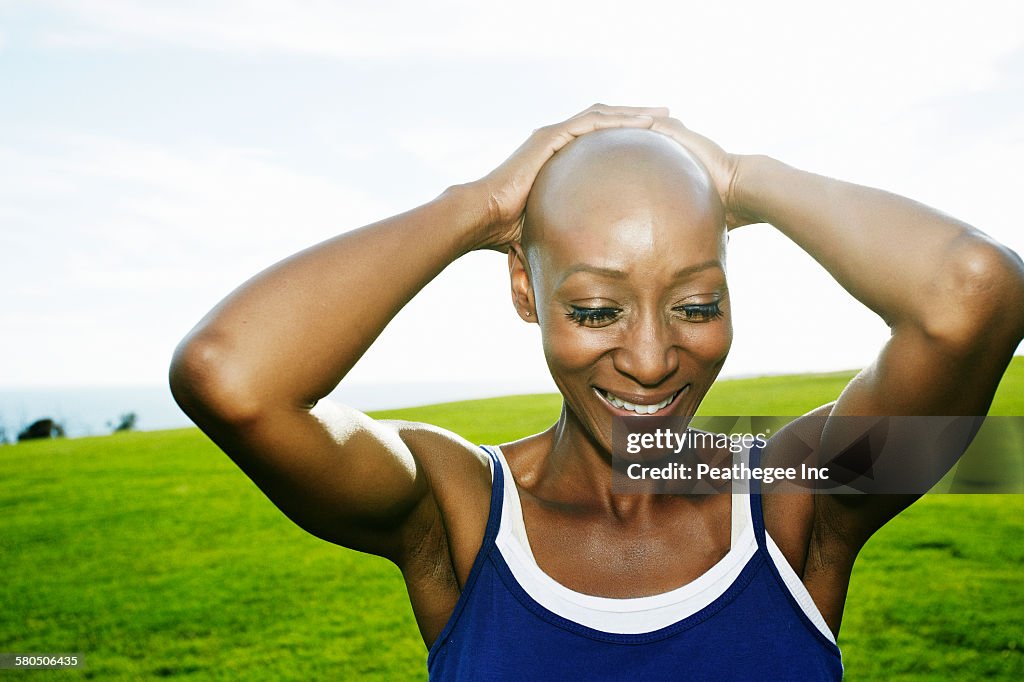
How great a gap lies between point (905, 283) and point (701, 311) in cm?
52

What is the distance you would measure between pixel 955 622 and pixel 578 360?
23.6 ft

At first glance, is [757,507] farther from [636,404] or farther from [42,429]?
[42,429]

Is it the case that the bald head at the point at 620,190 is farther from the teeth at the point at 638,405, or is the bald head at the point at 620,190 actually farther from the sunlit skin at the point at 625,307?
the teeth at the point at 638,405

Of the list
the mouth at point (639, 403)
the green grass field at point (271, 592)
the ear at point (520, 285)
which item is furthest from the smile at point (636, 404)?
the green grass field at point (271, 592)

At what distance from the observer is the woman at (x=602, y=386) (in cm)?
194

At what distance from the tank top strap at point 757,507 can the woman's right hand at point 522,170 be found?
103 cm

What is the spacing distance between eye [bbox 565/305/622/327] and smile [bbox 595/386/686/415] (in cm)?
22

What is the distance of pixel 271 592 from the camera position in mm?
9625

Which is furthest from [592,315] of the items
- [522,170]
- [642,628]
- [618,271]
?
[642,628]

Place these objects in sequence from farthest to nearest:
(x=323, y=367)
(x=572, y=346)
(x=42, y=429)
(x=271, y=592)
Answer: (x=42, y=429) → (x=271, y=592) → (x=572, y=346) → (x=323, y=367)

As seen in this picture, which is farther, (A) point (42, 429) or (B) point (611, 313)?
(A) point (42, 429)

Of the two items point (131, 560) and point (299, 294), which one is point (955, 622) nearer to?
point (299, 294)

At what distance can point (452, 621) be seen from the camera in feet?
7.46

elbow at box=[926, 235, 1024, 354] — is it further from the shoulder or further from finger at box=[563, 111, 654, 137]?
the shoulder
